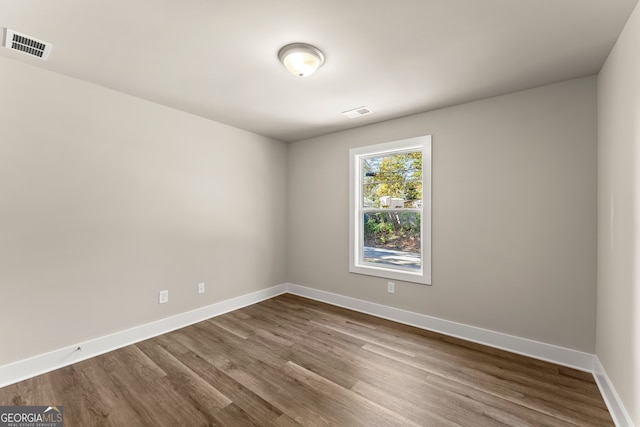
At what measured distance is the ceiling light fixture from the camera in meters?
1.91

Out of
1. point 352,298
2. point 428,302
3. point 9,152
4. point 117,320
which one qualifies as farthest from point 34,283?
point 428,302

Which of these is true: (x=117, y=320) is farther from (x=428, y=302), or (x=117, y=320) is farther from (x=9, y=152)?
(x=428, y=302)

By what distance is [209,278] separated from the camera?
3.43 metres

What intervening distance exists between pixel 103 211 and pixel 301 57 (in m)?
2.35

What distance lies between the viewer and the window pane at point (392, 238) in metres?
3.35

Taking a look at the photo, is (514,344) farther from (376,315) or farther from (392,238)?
(392,238)

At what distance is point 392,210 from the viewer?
3506 millimetres

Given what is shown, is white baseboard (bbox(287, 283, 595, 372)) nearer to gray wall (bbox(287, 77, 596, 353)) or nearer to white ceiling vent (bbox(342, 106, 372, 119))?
gray wall (bbox(287, 77, 596, 353))

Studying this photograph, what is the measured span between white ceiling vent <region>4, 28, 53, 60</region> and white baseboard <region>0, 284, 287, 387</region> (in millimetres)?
2399

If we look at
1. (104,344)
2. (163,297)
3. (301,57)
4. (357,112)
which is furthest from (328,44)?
(104,344)

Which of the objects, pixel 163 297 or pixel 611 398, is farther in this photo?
pixel 163 297

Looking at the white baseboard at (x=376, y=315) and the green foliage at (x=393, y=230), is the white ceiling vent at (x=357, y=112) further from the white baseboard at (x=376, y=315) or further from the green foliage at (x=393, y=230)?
the white baseboard at (x=376, y=315)

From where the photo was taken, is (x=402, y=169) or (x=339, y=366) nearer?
(x=339, y=366)

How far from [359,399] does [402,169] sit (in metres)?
2.56
